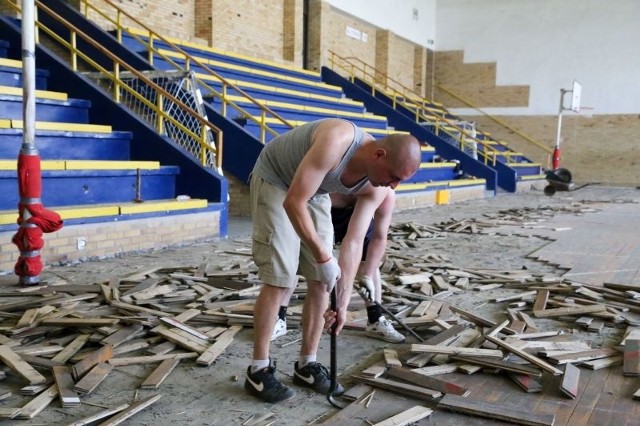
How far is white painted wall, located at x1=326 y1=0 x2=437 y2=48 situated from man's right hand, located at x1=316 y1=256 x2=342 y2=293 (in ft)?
64.2

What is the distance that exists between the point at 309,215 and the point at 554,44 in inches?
1002

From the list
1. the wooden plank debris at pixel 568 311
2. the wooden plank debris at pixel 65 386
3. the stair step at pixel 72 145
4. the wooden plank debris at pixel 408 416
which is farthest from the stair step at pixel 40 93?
the wooden plank debris at pixel 408 416

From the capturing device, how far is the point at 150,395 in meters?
3.24

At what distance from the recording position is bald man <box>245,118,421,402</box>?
288 cm

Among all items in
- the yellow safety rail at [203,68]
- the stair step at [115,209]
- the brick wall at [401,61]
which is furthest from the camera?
the brick wall at [401,61]

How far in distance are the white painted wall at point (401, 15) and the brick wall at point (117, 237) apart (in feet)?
49.6

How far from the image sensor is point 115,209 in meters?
6.93

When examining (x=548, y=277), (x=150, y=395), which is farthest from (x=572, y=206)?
(x=150, y=395)

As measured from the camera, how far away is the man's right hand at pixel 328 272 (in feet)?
9.86

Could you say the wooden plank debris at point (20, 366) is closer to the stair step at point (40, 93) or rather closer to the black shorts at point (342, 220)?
the black shorts at point (342, 220)

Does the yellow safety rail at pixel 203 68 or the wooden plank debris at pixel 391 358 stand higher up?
the yellow safety rail at pixel 203 68

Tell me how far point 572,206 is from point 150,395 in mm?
13293

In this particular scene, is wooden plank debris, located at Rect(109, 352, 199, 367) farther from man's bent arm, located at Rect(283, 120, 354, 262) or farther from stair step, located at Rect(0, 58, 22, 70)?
stair step, located at Rect(0, 58, 22, 70)

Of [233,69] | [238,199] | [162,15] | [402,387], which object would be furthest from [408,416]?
[162,15]
